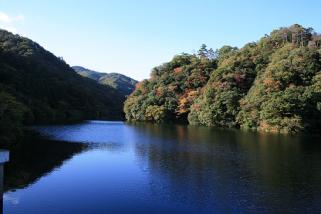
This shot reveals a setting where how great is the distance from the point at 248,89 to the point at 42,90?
169 ft

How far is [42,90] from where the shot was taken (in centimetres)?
10262

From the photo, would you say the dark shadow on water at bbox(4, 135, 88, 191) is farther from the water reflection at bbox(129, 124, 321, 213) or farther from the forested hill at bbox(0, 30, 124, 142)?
the forested hill at bbox(0, 30, 124, 142)

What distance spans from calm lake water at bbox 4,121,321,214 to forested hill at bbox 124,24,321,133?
2416 cm

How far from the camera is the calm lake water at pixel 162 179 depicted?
19.1m

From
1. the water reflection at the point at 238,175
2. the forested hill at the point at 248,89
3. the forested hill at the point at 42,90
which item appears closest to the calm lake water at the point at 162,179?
the water reflection at the point at 238,175

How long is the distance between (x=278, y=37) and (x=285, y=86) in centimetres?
3552

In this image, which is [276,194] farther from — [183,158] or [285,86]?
[285,86]

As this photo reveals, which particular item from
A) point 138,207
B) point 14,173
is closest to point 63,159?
point 14,173

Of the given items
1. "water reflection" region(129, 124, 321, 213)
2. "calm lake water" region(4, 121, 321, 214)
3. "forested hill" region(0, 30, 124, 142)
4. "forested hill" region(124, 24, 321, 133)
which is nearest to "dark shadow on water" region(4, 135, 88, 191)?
"calm lake water" region(4, 121, 321, 214)

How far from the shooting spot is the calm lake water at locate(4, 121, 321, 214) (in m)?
19.1

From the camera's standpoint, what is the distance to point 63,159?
108 ft

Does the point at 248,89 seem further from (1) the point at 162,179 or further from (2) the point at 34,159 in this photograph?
(1) the point at 162,179

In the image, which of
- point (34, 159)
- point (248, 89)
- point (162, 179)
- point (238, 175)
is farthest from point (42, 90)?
point (238, 175)

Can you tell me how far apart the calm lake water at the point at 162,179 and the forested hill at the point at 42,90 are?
33.9m
